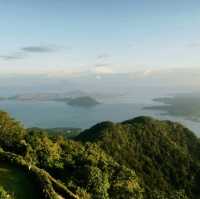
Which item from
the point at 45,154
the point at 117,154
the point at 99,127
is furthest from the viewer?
the point at 99,127

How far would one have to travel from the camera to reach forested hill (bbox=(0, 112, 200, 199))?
32.5 meters

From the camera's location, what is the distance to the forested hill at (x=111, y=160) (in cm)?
3247

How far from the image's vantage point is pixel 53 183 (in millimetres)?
26812

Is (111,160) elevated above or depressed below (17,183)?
below

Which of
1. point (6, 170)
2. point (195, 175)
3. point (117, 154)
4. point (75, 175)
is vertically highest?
point (6, 170)

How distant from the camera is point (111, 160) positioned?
6162cm

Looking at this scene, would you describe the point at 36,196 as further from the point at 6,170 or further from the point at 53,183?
the point at 6,170

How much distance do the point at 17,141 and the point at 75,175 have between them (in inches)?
454

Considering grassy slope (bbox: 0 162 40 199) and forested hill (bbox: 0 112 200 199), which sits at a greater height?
grassy slope (bbox: 0 162 40 199)

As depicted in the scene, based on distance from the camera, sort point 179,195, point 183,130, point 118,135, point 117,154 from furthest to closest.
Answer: point 183,130 → point 118,135 → point 117,154 → point 179,195

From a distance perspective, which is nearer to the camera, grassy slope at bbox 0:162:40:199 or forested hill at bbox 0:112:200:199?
grassy slope at bbox 0:162:40:199

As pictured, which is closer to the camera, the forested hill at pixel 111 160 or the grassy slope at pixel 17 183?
the grassy slope at pixel 17 183

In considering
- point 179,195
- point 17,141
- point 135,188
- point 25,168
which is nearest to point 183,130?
point 179,195

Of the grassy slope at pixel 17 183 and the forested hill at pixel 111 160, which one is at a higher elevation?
the grassy slope at pixel 17 183
